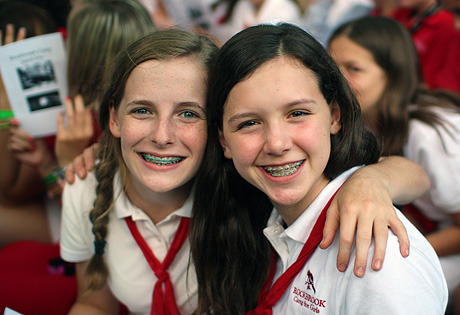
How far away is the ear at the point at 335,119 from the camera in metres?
1.32

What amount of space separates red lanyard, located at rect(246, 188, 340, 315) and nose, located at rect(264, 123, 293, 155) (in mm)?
236

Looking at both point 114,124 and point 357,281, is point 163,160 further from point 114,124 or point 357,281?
point 357,281

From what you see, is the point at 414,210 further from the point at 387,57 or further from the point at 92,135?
the point at 92,135

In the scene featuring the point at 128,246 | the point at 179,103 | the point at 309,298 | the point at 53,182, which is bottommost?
the point at 53,182

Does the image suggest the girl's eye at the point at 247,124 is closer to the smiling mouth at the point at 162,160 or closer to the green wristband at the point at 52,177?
the smiling mouth at the point at 162,160

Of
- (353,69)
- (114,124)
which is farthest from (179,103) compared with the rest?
(353,69)

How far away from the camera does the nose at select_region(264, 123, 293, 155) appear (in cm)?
114

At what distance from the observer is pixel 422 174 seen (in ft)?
5.01

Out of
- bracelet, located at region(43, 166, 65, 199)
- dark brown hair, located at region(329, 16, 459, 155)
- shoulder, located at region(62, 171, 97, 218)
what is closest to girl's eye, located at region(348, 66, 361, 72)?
dark brown hair, located at region(329, 16, 459, 155)

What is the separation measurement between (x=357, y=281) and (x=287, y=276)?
265 mm

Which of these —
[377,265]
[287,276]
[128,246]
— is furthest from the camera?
[128,246]

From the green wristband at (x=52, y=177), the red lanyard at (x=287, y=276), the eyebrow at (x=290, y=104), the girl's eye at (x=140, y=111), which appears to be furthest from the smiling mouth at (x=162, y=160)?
the green wristband at (x=52, y=177)

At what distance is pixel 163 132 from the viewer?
4.32ft

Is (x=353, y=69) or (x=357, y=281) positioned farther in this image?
(x=353, y=69)
